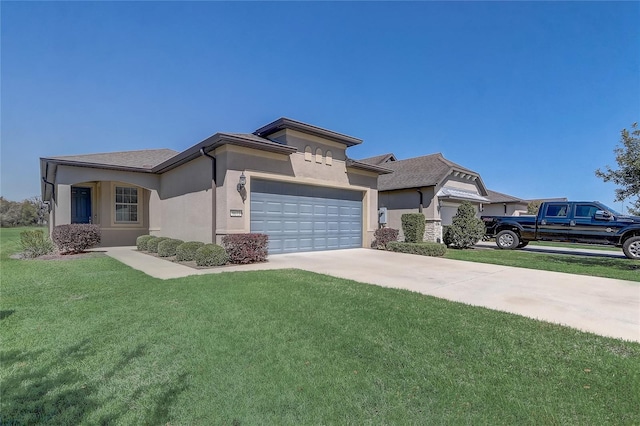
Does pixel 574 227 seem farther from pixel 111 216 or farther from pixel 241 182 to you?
pixel 111 216

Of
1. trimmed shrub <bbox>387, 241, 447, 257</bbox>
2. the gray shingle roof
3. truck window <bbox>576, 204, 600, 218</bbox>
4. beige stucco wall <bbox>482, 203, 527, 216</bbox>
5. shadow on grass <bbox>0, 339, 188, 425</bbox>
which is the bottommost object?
shadow on grass <bbox>0, 339, 188, 425</bbox>

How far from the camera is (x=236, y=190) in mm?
9961

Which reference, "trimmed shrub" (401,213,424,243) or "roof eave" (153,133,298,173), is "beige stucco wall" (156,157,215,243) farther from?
"trimmed shrub" (401,213,424,243)

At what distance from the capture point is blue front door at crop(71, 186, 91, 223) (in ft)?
50.7

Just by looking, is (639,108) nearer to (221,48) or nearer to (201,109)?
(221,48)

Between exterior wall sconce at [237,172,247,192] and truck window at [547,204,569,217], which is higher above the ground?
exterior wall sconce at [237,172,247,192]

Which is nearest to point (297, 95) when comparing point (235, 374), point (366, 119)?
point (366, 119)

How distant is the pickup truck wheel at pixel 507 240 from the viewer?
50.2 feet

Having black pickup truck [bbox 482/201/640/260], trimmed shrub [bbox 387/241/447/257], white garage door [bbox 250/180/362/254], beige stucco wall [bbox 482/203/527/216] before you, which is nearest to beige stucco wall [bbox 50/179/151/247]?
white garage door [bbox 250/180/362/254]

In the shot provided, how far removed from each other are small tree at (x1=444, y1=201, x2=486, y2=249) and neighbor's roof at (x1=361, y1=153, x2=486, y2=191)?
2499 mm

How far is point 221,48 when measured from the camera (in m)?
11.8

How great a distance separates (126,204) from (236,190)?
9.40m

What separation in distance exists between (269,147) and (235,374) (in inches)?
342

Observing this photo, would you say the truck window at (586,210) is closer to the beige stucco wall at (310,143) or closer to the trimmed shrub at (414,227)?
the trimmed shrub at (414,227)
